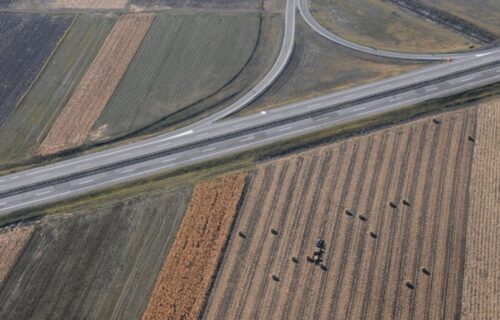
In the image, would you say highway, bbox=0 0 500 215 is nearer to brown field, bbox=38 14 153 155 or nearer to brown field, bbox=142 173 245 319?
brown field, bbox=38 14 153 155

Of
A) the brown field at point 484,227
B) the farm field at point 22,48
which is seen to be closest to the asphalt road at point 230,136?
the brown field at point 484,227

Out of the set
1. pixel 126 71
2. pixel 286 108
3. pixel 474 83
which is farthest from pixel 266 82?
pixel 474 83

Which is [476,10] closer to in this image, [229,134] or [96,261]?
[229,134]

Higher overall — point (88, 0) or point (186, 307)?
point (88, 0)

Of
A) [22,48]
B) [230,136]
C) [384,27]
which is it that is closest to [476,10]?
[384,27]

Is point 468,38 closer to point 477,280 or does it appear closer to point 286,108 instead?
point 286,108
